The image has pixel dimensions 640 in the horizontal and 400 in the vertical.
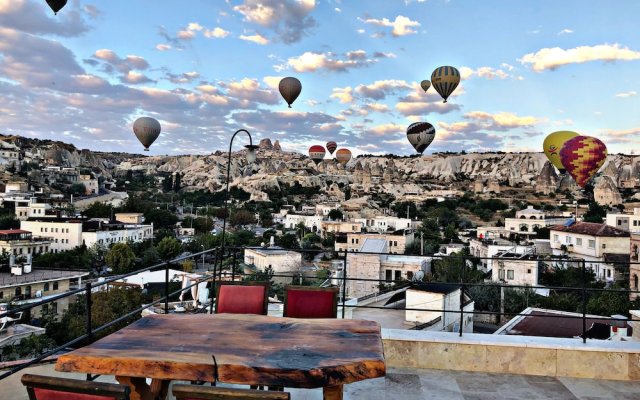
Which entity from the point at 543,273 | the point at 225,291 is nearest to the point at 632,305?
the point at 543,273

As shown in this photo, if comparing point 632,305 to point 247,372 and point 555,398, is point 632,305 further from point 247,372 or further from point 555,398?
point 247,372

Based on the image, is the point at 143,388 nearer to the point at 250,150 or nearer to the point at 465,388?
the point at 465,388

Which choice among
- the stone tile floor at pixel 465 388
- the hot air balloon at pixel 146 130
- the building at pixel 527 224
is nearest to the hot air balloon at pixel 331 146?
the building at pixel 527 224

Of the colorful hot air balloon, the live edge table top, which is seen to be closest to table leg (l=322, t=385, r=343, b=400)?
the live edge table top

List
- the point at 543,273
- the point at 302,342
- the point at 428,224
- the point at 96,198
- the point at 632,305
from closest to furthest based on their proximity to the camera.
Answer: the point at 302,342, the point at 632,305, the point at 543,273, the point at 428,224, the point at 96,198

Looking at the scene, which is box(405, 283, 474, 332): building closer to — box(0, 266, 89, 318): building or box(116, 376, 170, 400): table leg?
box(116, 376, 170, 400): table leg

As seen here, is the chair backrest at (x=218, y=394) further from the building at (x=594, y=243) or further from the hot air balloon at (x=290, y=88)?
the building at (x=594, y=243)
